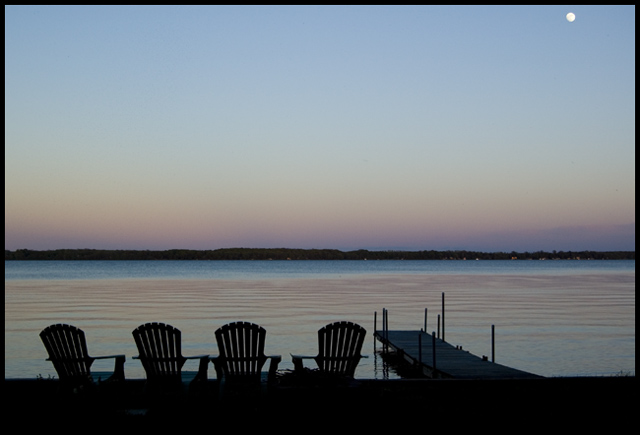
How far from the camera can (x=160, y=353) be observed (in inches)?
292

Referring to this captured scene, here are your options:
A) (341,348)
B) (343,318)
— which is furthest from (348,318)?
(341,348)

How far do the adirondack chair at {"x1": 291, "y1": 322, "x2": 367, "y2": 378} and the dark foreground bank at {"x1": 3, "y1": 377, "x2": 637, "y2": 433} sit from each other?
272 mm

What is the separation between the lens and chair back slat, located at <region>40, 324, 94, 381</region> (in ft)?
23.7

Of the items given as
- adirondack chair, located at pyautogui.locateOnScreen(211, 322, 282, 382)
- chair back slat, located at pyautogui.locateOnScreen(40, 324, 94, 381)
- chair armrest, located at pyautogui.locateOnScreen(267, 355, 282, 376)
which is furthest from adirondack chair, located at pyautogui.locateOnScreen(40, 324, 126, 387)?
chair armrest, located at pyautogui.locateOnScreen(267, 355, 282, 376)

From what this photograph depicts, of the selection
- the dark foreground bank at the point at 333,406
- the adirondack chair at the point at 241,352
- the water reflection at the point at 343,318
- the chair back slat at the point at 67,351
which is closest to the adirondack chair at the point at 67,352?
the chair back slat at the point at 67,351

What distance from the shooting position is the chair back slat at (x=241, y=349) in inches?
295

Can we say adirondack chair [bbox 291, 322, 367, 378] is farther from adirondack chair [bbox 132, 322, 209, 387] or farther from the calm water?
the calm water

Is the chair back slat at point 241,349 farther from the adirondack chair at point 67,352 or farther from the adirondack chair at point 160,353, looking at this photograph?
Result: the adirondack chair at point 67,352

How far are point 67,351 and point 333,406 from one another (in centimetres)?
250

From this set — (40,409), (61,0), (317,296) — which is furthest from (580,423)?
(317,296)

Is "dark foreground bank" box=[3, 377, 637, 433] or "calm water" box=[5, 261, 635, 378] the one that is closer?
"dark foreground bank" box=[3, 377, 637, 433]

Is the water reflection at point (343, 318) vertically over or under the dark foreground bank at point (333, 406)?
under

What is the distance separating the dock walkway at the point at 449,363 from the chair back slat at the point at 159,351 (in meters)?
5.74

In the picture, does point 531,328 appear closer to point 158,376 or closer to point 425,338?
point 425,338
